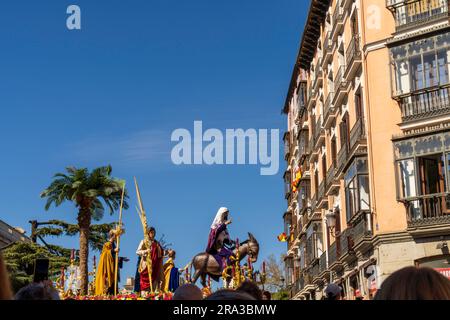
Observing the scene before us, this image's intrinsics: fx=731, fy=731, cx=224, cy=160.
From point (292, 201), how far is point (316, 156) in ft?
40.7

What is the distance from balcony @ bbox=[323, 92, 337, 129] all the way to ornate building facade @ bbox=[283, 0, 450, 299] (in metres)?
0.05

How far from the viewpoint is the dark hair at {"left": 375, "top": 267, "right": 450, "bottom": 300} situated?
9.88 feet

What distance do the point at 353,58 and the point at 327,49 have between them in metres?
8.22

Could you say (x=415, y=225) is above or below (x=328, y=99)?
below

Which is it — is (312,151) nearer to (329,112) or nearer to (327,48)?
(329,112)

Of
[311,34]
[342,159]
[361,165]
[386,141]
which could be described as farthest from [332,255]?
[311,34]

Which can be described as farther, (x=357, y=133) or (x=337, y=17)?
(x=337, y=17)

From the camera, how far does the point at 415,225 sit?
2411 cm

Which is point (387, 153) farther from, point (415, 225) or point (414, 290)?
point (414, 290)

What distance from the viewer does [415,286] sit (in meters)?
3.02

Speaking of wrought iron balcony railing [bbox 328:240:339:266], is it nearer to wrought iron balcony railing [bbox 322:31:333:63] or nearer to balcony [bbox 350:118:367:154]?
balcony [bbox 350:118:367:154]

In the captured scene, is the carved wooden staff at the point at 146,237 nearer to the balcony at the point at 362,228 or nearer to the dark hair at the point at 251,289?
the balcony at the point at 362,228

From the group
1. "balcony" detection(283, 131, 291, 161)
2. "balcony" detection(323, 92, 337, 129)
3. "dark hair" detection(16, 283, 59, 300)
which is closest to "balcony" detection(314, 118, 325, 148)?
"balcony" detection(323, 92, 337, 129)
